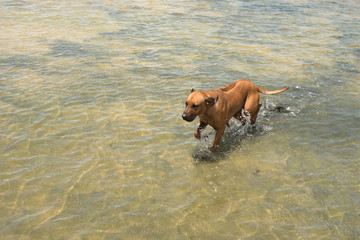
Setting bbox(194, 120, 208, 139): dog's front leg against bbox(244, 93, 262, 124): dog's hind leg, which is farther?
bbox(244, 93, 262, 124): dog's hind leg

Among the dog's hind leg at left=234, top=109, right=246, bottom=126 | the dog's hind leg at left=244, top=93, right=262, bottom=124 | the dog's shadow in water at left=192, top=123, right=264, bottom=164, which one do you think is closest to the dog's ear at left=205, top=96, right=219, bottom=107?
the dog's shadow in water at left=192, top=123, right=264, bottom=164

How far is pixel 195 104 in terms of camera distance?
5949 mm

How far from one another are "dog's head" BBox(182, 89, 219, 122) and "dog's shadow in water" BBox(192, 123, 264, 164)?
1081 millimetres

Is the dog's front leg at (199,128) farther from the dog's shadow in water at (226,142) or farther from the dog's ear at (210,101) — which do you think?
the dog's ear at (210,101)

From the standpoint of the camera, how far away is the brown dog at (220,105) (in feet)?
19.7

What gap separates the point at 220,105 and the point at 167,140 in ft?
4.96

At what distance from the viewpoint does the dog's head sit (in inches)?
234

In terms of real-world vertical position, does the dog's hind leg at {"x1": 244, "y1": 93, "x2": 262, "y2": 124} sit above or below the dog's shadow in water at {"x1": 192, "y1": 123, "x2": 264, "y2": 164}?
above

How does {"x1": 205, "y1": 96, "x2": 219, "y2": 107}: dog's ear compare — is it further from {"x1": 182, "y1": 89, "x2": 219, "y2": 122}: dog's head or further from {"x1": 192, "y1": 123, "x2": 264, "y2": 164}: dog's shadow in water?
{"x1": 192, "y1": 123, "x2": 264, "y2": 164}: dog's shadow in water

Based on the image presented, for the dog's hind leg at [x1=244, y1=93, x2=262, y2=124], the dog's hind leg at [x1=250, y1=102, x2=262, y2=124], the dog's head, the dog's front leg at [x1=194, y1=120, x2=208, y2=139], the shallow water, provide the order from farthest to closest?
the dog's hind leg at [x1=250, y1=102, x2=262, y2=124]
the dog's hind leg at [x1=244, y1=93, x2=262, y2=124]
the dog's front leg at [x1=194, y1=120, x2=208, y2=139]
the dog's head
the shallow water

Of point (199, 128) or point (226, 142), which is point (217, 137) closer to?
point (199, 128)

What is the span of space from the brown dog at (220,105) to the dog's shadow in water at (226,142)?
0.50 ft

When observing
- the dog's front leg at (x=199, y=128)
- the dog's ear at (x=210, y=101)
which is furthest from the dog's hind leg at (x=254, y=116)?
the dog's ear at (x=210, y=101)

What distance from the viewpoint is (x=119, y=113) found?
325 inches
